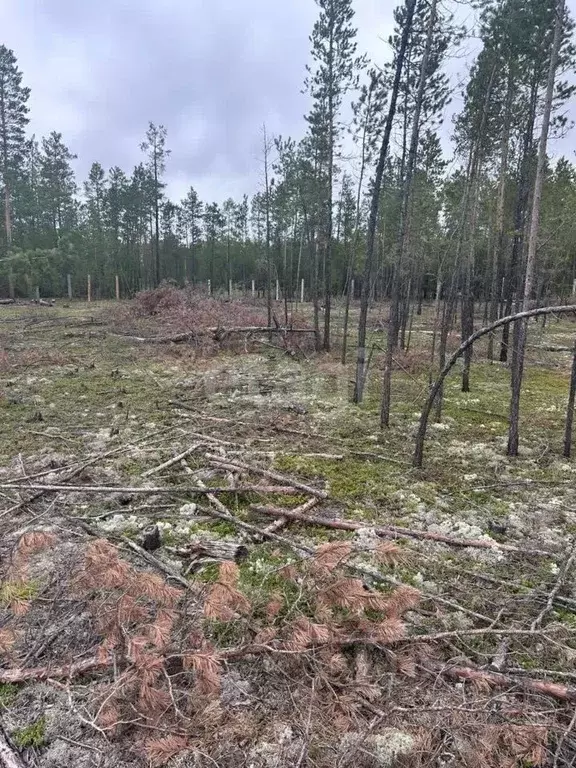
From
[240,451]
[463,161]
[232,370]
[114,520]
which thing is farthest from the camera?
[232,370]

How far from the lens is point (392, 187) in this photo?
18.9 metres

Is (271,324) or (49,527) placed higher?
(271,324)

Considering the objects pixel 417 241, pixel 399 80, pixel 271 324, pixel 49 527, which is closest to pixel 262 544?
pixel 49 527

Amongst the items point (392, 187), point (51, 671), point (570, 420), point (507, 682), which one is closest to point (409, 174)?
point (570, 420)

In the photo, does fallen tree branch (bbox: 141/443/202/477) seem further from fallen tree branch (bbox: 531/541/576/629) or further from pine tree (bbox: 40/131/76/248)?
pine tree (bbox: 40/131/76/248)

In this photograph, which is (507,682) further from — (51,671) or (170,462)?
(170,462)

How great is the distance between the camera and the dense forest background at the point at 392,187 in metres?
7.73

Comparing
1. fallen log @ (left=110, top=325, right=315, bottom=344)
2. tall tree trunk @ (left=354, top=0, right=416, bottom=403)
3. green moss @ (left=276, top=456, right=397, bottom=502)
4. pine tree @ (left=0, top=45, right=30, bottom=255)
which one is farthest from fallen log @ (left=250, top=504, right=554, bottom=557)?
pine tree @ (left=0, top=45, right=30, bottom=255)

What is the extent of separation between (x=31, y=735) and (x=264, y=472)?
3.04 metres

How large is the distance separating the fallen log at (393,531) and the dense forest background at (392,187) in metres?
3.65

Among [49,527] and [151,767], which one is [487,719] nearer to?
[151,767]

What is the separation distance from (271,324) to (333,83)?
763 cm

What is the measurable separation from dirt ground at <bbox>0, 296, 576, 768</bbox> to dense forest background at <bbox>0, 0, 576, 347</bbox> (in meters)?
3.16

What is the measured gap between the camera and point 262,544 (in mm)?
3709
